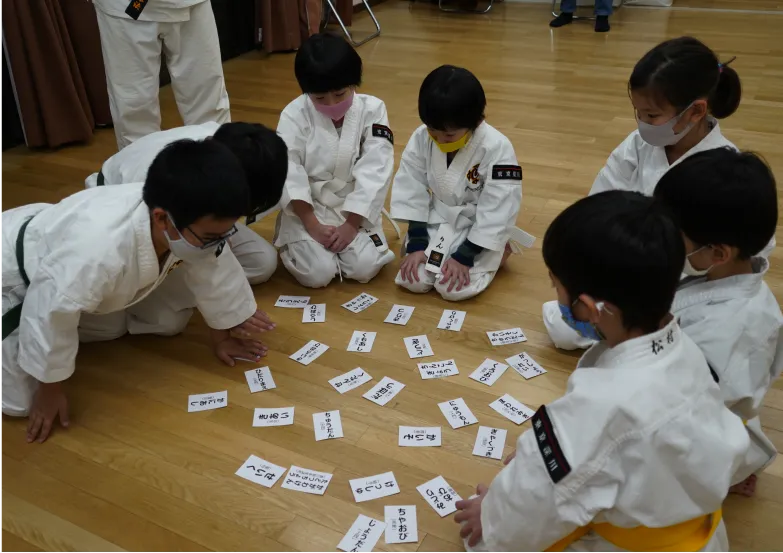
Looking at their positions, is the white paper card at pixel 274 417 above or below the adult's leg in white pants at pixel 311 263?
below

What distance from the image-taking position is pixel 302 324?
2.45 m

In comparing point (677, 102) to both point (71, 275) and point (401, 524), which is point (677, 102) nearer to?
point (401, 524)

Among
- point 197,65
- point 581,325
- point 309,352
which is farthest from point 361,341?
point 197,65

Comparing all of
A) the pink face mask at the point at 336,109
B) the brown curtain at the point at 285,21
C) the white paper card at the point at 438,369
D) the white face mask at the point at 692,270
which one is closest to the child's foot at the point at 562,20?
the brown curtain at the point at 285,21

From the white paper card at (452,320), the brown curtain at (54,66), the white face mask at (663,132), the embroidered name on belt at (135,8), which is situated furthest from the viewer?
the brown curtain at (54,66)

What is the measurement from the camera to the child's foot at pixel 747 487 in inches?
68.4

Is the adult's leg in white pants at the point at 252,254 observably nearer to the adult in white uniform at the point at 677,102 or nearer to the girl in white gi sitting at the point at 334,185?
the girl in white gi sitting at the point at 334,185

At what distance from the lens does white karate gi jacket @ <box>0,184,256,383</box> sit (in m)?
1.82

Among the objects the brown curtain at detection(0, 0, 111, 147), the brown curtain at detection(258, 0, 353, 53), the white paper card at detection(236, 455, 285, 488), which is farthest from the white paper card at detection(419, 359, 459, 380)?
the brown curtain at detection(258, 0, 353, 53)

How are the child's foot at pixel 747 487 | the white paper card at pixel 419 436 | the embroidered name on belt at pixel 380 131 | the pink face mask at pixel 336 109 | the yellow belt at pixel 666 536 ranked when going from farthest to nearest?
1. the embroidered name on belt at pixel 380 131
2. the pink face mask at pixel 336 109
3. the white paper card at pixel 419 436
4. the child's foot at pixel 747 487
5. the yellow belt at pixel 666 536

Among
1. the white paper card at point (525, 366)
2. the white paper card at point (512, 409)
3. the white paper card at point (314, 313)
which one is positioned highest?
the white paper card at point (512, 409)

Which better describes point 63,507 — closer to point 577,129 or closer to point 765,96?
point 577,129

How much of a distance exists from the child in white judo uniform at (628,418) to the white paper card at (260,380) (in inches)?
39.2

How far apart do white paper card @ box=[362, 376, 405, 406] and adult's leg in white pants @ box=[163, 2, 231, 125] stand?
2015mm
